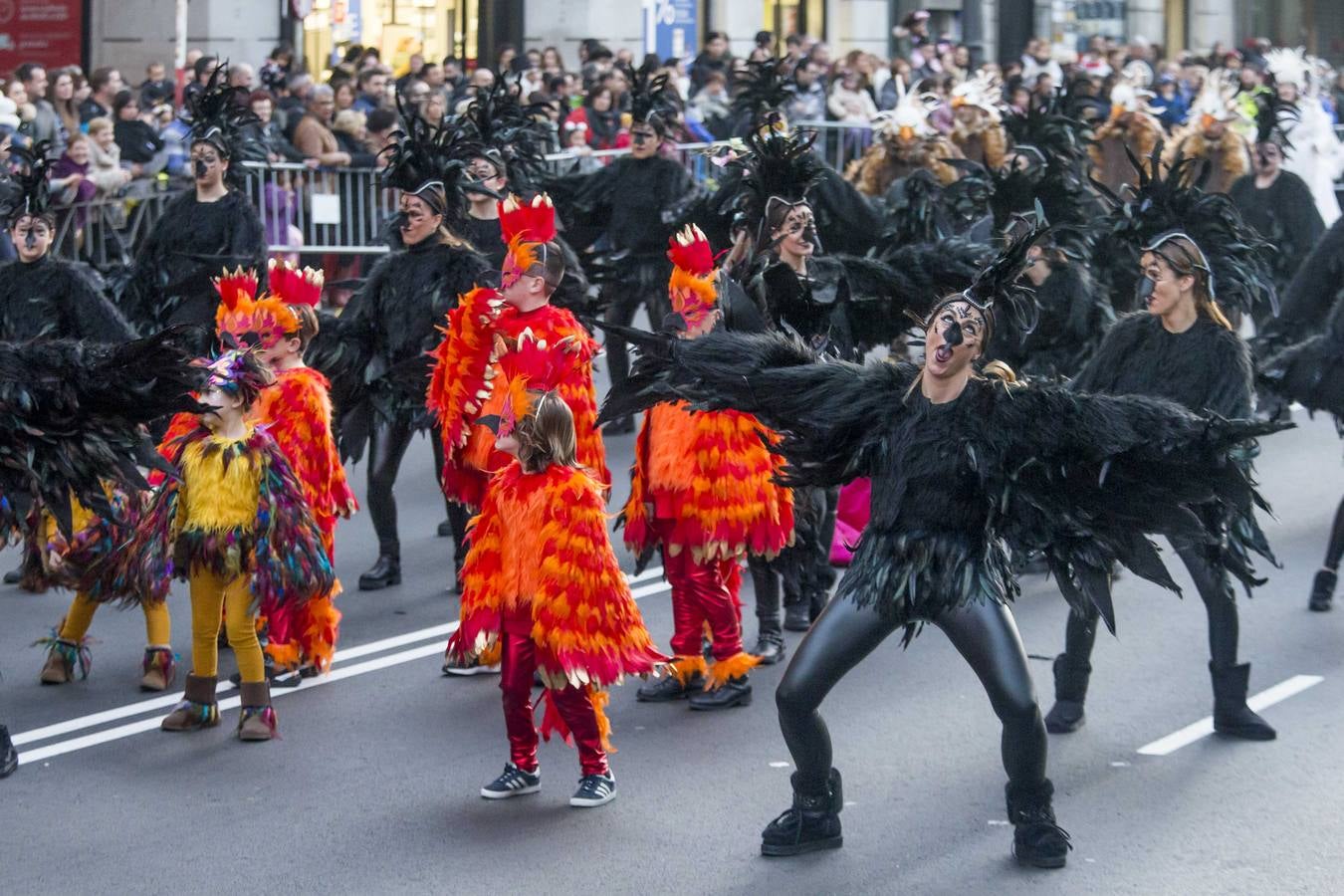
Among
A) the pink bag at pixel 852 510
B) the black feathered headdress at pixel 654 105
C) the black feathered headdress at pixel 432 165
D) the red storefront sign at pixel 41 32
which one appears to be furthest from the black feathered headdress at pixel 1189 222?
the red storefront sign at pixel 41 32

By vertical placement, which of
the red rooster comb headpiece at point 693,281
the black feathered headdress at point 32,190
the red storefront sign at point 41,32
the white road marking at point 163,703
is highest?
the red storefront sign at point 41,32

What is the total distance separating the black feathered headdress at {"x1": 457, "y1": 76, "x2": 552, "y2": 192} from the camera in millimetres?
12312

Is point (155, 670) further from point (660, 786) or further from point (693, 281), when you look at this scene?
point (693, 281)

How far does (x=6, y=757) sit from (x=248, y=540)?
1.19 metres

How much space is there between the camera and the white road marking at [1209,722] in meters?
8.09

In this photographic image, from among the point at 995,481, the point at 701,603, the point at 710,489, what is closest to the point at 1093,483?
the point at 995,481

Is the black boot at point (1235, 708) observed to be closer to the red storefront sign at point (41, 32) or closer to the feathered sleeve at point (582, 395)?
the feathered sleeve at point (582, 395)

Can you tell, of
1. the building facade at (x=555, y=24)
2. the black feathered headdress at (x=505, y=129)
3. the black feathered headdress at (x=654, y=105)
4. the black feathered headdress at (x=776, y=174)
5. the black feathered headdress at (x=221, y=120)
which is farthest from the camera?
the building facade at (x=555, y=24)

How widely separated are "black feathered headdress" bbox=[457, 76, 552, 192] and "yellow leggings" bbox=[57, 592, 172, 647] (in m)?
3.82

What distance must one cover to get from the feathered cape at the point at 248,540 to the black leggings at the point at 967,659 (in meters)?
2.33

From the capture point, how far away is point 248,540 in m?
7.96

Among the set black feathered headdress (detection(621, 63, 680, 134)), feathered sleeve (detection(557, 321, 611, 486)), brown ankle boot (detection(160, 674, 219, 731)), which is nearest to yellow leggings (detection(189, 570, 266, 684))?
brown ankle boot (detection(160, 674, 219, 731))

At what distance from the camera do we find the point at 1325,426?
1532 cm

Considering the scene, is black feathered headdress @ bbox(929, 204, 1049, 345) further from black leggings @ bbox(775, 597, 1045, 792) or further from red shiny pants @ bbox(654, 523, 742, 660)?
red shiny pants @ bbox(654, 523, 742, 660)
